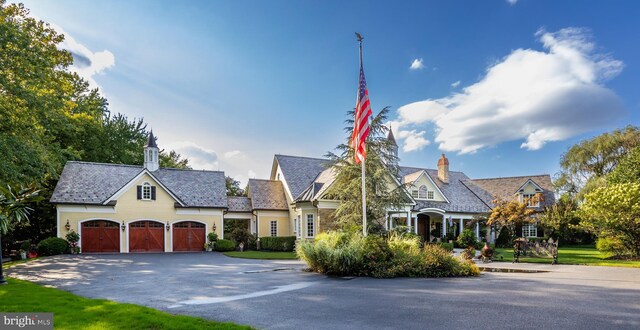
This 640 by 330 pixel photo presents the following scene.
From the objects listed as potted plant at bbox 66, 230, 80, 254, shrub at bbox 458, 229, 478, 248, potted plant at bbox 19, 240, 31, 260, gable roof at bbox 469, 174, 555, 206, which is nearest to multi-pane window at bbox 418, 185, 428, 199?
shrub at bbox 458, 229, 478, 248

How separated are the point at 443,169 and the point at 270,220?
18.0 metres

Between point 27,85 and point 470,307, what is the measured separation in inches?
759

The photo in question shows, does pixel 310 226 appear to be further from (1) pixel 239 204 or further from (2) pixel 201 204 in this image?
(2) pixel 201 204

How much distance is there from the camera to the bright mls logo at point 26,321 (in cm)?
622

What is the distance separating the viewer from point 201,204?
1178 inches

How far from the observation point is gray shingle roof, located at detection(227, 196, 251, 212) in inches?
1304

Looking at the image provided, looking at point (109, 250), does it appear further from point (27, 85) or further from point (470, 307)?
point (470, 307)

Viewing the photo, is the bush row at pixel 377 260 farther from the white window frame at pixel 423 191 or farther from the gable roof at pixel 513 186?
the gable roof at pixel 513 186

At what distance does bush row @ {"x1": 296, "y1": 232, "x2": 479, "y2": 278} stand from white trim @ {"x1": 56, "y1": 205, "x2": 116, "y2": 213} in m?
19.1

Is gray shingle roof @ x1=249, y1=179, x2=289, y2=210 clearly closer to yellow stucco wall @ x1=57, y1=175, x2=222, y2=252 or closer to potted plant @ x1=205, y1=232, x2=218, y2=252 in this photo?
yellow stucco wall @ x1=57, y1=175, x2=222, y2=252

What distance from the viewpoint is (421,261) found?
1377 centimetres

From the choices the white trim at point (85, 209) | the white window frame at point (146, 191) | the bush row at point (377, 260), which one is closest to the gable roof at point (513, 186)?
the bush row at point (377, 260)

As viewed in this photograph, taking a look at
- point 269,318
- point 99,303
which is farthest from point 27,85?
point 269,318

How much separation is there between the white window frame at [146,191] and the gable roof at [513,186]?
31.4 m
